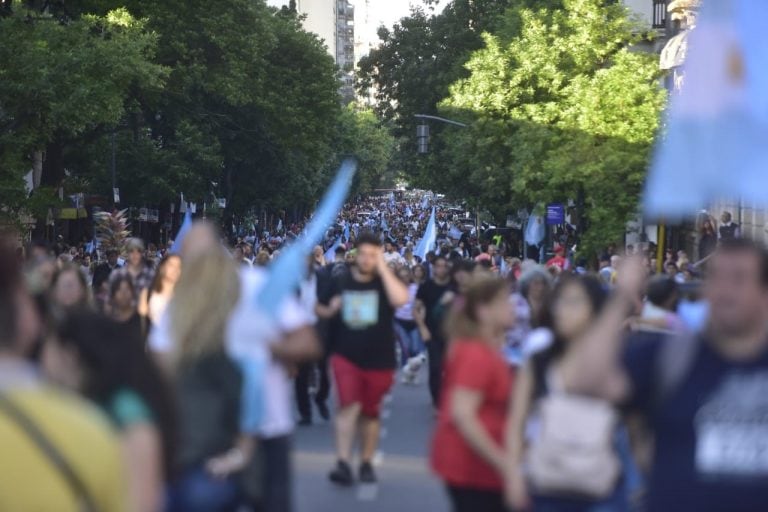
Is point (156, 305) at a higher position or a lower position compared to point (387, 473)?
higher

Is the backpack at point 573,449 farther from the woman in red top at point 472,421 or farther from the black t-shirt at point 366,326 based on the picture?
the black t-shirt at point 366,326

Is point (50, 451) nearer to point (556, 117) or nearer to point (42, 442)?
point (42, 442)

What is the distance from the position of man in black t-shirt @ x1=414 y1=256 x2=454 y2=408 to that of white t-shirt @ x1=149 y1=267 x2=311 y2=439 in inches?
328

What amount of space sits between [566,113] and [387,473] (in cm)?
2586

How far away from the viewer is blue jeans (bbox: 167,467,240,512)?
5973 mm

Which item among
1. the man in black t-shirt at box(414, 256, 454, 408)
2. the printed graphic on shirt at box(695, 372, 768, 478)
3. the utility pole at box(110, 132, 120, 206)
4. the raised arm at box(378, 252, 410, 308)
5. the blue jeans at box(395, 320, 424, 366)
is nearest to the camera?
the printed graphic on shirt at box(695, 372, 768, 478)

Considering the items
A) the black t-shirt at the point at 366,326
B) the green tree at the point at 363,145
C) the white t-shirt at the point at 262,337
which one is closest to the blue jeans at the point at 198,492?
the white t-shirt at the point at 262,337

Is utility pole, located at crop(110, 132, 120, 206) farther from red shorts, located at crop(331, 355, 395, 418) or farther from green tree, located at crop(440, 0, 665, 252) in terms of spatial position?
red shorts, located at crop(331, 355, 395, 418)

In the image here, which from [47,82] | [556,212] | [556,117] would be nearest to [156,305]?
[47,82]

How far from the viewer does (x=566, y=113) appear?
37.7m

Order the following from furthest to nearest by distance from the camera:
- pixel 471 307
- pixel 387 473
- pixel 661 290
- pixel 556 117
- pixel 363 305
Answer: pixel 556 117, pixel 387 473, pixel 363 305, pixel 661 290, pixel 471 307

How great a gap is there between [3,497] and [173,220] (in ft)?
204

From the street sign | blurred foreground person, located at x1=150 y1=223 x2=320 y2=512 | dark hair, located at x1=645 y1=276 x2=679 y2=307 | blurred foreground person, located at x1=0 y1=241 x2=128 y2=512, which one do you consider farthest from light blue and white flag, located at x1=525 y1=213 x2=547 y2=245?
blurred foreground person, located at x1=0 y1=241 x2=128 y2=512

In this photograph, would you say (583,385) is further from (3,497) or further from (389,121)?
(389,121)
